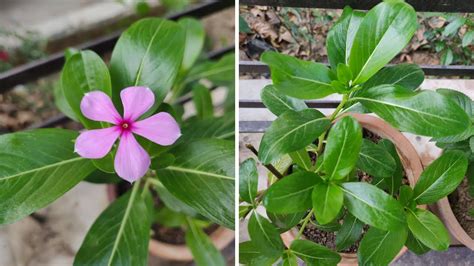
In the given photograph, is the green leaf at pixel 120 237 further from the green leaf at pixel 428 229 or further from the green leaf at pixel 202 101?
the green leaf at pixel 428 229

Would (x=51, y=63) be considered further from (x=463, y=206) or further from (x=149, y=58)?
(x=463, y=206)

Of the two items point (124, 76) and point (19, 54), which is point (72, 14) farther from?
point (124, 76)

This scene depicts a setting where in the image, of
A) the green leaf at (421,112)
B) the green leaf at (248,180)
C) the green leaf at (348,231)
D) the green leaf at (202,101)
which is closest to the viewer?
the green leaf at (421,112)

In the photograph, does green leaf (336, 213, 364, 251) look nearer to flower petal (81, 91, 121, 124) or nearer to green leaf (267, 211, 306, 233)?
green leaf (267, 211, 306, 233)

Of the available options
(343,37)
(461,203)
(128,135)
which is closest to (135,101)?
(128,135)

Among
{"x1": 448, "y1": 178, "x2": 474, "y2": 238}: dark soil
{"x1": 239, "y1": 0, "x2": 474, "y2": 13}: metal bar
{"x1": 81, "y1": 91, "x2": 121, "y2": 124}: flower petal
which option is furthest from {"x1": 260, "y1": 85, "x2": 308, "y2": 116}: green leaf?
{"x1": 448, "y1": 178, "x2": 474, "y2": 238}: dark soil

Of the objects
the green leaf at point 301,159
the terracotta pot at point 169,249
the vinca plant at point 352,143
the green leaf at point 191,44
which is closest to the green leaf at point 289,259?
the vinca plant at point 352,143
